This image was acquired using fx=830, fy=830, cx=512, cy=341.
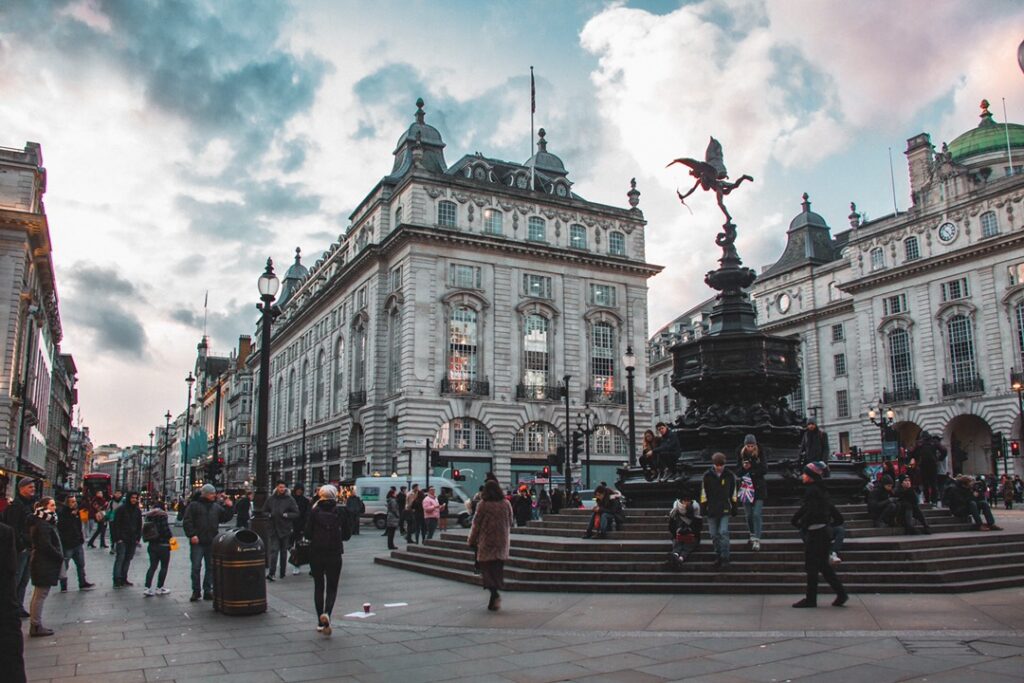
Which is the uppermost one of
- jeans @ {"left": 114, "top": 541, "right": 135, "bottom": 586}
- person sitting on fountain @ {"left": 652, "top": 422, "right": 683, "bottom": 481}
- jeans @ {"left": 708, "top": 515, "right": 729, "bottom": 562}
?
person sitting on fountain @ {"left": 652, "top": 422, "right": 683, "bottom": 481}

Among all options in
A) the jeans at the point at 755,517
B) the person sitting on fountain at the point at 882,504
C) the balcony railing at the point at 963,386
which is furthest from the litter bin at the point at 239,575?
the balcony railing at the point at 963,386

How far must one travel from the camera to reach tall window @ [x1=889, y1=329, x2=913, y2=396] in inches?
2343

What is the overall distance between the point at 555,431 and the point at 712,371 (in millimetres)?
35828

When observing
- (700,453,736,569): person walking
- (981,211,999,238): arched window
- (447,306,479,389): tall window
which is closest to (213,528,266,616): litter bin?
(700,453,736,569): person walking

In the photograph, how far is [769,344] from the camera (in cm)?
1816

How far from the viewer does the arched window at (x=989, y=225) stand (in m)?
54.3

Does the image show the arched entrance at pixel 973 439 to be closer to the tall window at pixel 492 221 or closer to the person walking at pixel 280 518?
the tall window at pixel 492 221

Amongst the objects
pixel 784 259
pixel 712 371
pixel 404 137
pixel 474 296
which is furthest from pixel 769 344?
pixel 784 259

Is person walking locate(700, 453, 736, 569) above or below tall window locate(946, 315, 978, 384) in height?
below

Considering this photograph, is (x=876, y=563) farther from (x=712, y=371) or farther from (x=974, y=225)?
(x=974, y=225)

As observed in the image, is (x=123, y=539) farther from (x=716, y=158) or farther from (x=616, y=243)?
(x=616, y=243)

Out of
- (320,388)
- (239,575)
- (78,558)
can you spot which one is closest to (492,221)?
(320,388)

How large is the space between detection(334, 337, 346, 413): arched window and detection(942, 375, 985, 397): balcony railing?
41.9 m

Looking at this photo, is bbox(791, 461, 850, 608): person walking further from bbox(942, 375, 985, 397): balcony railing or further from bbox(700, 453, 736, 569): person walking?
bbox(942, 375, 985, 397): balcony railing
